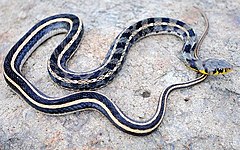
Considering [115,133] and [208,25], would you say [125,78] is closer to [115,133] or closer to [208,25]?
[115,133]

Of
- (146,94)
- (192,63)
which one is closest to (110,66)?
(146,94)

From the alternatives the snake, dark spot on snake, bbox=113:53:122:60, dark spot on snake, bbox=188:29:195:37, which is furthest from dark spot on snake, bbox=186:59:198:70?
dark spot on snake, bbox=113:53:122:60

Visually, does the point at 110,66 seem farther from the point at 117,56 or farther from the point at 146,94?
the point at 146,94

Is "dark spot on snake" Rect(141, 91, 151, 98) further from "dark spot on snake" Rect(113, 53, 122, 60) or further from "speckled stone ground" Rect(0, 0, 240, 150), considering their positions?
"dark spot on snake" Rect(113, 53, 122, 60)

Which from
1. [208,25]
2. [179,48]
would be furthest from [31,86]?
[208,25]

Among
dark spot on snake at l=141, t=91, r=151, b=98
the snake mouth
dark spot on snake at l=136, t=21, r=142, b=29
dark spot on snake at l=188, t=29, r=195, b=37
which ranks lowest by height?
dark spot on snake at l=141, t=91, r=151, b=98

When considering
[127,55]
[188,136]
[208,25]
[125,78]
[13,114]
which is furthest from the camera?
[208,25]
